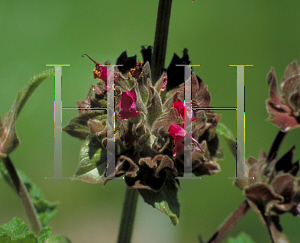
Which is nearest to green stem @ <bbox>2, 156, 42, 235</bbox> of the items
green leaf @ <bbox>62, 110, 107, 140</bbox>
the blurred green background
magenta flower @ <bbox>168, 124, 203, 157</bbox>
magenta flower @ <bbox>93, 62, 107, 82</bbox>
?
green leaf @ <bbox>62, 110, 107, 140</bbox>

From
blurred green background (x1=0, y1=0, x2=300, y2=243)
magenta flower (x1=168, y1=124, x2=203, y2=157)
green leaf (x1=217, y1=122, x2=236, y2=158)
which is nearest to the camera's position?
magenta flower (x1=168, y1=124, x2=203, y2=157)

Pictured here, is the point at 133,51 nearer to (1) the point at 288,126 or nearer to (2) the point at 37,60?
(2) the point at 37,60

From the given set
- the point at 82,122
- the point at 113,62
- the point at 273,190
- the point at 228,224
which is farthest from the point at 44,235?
the point at 113,62

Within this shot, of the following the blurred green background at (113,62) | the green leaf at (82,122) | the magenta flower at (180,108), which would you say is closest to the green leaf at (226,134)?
the magenta flower at (180,108)

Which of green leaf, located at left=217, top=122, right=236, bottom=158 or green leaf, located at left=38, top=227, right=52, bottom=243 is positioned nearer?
green leaf, located at left=38, top=227, right=52, bottom=243

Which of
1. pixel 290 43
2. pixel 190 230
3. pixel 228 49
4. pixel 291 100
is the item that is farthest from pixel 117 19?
pixel 291 100

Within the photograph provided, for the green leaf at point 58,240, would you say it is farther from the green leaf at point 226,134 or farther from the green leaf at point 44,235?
the green leaf at point 226,134

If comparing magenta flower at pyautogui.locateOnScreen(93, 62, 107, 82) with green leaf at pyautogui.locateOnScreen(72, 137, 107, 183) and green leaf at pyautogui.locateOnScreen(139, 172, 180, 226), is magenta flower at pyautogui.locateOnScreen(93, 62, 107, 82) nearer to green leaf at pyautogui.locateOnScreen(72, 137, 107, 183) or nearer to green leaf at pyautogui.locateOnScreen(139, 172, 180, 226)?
green leaf at pyautogui.locateOnScreen(72, 137, 107, 183)
